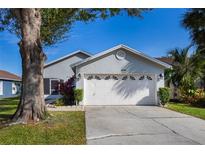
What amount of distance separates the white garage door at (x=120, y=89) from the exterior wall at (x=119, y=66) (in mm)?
337

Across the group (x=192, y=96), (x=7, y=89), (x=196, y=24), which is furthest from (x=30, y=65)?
(x=7, y=89)

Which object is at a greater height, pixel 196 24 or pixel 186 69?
pixel 196 24

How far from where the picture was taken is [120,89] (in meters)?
20.2

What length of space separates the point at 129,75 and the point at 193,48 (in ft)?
24.4

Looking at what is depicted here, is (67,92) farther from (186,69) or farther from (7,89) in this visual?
(7,89)

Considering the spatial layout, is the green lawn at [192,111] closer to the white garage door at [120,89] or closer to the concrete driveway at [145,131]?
the concrete driveway at [145,131]

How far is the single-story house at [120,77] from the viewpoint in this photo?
2000 cm

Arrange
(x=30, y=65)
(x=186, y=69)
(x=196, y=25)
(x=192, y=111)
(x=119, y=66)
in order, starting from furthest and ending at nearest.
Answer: (x=186, y=69) → (x=196, y=25) → (x=119, y=66) → (x=192, y=111) → (x=30, y=65)

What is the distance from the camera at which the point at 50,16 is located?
2011cm

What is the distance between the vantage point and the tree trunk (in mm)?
11594

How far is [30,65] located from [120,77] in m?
9.37

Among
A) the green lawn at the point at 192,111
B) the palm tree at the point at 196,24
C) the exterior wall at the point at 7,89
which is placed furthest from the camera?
the exterior wall at the point at 7,89

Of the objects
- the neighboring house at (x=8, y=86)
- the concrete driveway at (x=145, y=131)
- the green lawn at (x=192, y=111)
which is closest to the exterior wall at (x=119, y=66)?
the green lawn at (x=192, y=111)
